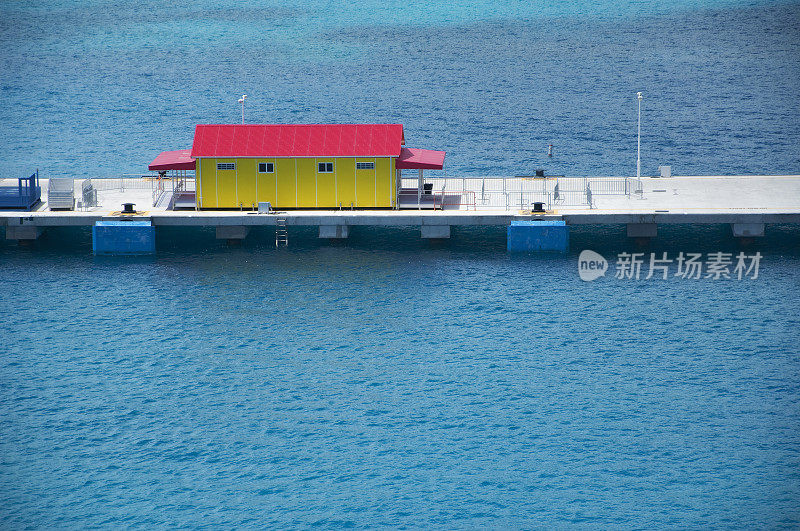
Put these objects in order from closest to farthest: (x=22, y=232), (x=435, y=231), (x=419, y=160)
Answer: (x=435, y=231) < (x=22, y=232) < (x=419, y=160)

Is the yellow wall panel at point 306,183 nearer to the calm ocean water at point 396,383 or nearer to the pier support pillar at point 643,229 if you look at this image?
the calm ocean water at point 396,383

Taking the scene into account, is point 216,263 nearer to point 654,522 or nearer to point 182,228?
point 182,228

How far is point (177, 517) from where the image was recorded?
46.1 metres

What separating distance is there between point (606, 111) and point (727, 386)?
79.8 meters

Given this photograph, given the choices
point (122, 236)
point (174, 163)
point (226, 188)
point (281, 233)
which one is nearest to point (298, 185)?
point (281, 233)

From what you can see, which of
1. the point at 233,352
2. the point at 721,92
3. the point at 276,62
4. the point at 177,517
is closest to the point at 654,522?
the point at 177,517

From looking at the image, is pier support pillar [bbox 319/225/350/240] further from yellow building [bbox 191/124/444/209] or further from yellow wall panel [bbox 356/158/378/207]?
yellow wall panel [bbox 356/158/378/207]

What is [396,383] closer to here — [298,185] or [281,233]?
[298,185]

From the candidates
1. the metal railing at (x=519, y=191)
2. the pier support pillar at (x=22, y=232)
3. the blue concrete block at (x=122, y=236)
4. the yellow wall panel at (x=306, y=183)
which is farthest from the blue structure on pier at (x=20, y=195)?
the metal railing at (x=519, y=191)

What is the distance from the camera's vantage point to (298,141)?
3039 inches

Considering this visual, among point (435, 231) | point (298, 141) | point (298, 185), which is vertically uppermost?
point (298, 141)

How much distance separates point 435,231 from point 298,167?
31.6ft

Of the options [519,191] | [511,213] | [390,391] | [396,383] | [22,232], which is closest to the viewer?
[390,391]

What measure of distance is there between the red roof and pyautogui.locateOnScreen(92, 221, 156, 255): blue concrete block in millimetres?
5688
